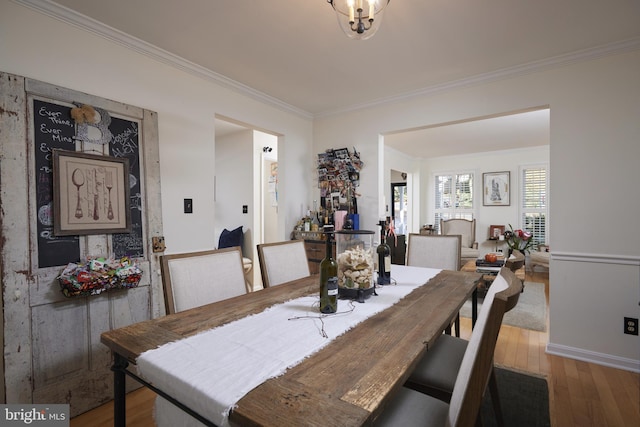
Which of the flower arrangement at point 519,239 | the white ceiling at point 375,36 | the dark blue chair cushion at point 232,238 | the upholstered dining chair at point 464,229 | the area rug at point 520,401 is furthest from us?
the upholstered dining chair at point 464,229

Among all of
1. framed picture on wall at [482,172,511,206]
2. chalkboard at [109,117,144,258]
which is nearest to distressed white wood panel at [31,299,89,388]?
chalkboard at [109,117,144,258]

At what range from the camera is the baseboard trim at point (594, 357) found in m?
2.25

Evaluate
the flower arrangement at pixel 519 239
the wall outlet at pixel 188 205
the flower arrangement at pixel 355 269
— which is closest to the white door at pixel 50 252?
the wall outlet at pixel 188 205

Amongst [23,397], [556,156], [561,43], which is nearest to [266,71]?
[561,43]

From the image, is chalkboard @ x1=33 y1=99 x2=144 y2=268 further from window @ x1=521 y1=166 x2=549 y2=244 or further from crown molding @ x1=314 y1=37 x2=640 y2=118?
window @ x1=521 y1=166 x2=549 y2=244

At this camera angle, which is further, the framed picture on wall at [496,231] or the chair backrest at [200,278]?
the framed picture on wall at [496,231]

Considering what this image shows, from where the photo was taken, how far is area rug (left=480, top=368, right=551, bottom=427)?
1.72m

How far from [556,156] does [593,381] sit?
1.68 metres

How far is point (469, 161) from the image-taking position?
255 inches

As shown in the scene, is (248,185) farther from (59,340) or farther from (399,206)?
(399,206)

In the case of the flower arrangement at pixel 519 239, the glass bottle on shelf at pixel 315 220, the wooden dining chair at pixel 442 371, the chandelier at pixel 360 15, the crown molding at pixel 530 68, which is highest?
the crown molding at pixel 530 68

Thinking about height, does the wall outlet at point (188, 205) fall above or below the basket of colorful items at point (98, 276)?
above

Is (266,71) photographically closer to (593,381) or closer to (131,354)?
(131,354)

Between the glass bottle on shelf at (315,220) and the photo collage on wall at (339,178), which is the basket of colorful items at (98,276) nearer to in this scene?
the glass bottle on shelf at (315,220)
